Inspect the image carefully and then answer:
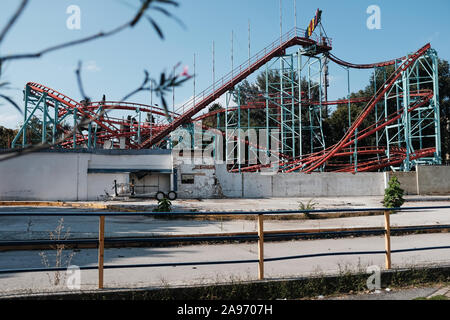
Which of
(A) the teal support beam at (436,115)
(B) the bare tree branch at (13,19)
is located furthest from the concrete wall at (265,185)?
(B) the bare tree branch at (13,19)

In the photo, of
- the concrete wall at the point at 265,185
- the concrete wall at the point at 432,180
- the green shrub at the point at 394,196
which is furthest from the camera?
the concrete wall at the point at 432,180

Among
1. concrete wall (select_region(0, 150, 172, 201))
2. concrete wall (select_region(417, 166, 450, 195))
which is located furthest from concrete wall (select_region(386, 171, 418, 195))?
concrete wall (select_region(0, 150, 172, 201))

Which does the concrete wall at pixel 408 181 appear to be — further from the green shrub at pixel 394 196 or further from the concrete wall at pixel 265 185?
the green shrub at pixel 394 196

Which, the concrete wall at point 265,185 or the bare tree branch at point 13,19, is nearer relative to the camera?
the bare tree branch at point 13,19

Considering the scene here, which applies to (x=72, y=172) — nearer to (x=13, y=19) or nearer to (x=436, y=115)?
(x=13, y=19)

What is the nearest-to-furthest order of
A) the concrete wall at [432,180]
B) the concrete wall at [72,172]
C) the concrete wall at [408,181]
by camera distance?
the concrete wall at [72,172]
the concrete wall at [408,181]
the concrete wall at [432,180]

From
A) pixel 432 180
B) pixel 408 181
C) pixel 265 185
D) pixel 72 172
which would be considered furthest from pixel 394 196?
pixel 72 172

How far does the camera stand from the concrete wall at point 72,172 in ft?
76.5

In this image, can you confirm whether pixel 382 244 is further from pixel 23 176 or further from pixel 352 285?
pixel 23 176

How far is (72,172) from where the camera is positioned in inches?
949

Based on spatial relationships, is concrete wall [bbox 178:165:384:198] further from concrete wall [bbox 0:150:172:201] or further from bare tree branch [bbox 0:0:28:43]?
bare tree branch [bbox 0:0:28:43]

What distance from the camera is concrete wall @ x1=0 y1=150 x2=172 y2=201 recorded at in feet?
76.5

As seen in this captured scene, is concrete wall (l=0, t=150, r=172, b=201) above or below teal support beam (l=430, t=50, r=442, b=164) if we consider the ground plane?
below

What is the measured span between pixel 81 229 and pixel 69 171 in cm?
1416
